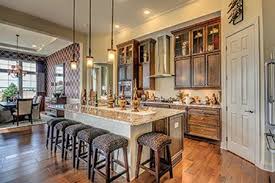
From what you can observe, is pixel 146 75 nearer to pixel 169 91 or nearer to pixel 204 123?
pixel 169 91

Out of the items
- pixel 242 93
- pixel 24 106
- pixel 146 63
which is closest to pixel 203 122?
pixel 242 93

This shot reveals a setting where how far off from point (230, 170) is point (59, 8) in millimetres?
5602

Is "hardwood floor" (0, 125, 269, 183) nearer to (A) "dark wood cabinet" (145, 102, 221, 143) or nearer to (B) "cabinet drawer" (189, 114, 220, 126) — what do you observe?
(A) "dark wood cabinet" (145, 102, 221, 143)

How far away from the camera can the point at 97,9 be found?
15.9ft

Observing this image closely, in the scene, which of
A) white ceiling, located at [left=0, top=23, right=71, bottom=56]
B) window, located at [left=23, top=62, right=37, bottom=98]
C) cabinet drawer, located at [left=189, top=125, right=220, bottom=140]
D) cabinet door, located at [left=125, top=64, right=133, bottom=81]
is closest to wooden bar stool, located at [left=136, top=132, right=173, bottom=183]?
cabinet drawer, located at [left=189, top=125, right=220, bottom=140]

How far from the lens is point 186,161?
3.17m

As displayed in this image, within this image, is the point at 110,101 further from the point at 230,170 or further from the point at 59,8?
the point at 59,8

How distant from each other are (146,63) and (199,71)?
196 cm

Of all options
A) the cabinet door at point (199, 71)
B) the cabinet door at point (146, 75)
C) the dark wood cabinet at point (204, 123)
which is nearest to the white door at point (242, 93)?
the dark wood cabinet at point (204, 123)

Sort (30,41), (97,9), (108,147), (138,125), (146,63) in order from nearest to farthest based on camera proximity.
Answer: (108,147) < (138,125) < (97,9) < (146,63) < (30,41)

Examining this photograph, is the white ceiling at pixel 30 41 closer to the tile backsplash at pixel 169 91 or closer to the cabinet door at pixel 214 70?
the tile backsplash at pixel 169 91

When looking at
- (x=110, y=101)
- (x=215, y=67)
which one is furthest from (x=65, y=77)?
(x=215, y=67)

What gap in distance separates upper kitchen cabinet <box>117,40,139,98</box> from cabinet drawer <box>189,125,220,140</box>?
2598 mm

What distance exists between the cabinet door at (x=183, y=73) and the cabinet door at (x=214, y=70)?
56 centimetres
